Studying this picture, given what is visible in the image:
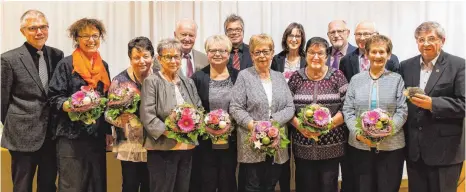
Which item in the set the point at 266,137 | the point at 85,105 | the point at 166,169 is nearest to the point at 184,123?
the point at 166,169

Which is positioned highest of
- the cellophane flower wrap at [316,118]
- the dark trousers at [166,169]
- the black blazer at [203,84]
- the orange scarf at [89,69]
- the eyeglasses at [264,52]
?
the eyeglasses at [264,52]

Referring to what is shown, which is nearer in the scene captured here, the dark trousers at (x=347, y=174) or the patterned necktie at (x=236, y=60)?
the dark trousers at (x=347, y=174)

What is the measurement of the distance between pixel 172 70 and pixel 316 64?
1134mm

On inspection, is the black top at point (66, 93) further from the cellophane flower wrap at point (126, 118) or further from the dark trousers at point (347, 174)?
the dark trousers at point (347, 174)

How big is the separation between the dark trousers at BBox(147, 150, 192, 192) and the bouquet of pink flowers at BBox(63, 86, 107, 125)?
1.70ft

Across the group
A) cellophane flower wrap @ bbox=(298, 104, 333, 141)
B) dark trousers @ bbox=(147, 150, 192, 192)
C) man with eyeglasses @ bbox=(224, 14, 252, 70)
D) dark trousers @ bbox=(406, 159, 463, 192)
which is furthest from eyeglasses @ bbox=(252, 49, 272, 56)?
dark trousers @ bbox=(406, 159, 463, 192)

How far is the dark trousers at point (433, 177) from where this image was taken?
147 inches

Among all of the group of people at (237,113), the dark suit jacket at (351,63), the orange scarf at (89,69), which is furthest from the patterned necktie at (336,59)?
the orange scarf at (89,69)

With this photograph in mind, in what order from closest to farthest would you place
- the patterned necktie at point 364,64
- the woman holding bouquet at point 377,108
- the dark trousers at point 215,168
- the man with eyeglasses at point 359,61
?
the woman holding bouquet at point 377,108, the dark trousers at point 215,168, the man with eyeglasses at point 359,61, the patterned necktie at point 364,64

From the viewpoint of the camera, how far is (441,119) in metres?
3.72

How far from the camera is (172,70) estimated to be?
3.66 meters

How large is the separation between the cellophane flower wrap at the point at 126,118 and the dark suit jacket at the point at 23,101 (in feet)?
1.87

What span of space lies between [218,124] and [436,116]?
66.3 inches

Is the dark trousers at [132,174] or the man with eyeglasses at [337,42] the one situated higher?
the man with eyeglasses at [337,42]
